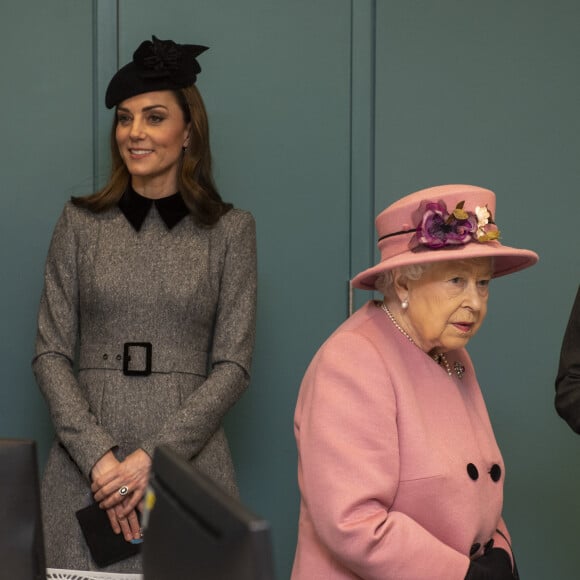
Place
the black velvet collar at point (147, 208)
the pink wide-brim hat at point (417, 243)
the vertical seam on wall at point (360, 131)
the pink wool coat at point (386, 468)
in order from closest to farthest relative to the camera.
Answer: the pink wool coat at point (386, 468) < the pink wide-brim hat at point (417, 243) < the black velvet collar at point (147, 208) < the vertical seam on wall at point (360, 131)

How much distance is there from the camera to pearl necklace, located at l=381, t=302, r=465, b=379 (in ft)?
7.39

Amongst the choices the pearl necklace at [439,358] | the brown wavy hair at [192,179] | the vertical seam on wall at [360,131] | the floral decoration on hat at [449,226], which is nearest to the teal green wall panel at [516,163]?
the vertical seam on wall at [360,131]

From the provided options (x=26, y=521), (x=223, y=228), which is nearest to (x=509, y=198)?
(x=223, y=228)

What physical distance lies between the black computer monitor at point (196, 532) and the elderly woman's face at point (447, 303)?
888 mm

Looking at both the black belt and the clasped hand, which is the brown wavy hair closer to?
the black belt

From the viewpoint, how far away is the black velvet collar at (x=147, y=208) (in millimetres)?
2955

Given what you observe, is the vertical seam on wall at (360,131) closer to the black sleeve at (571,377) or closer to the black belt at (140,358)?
the black belt at (140,358)

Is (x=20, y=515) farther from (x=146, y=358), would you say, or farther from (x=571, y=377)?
(x=571, y=377)

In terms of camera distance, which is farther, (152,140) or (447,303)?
(152,140)

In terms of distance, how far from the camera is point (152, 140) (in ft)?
9.70

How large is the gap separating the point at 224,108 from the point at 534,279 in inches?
44.1

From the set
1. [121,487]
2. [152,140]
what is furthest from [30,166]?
[121,487]

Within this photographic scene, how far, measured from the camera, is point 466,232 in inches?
85.7

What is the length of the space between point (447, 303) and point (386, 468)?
357mm
